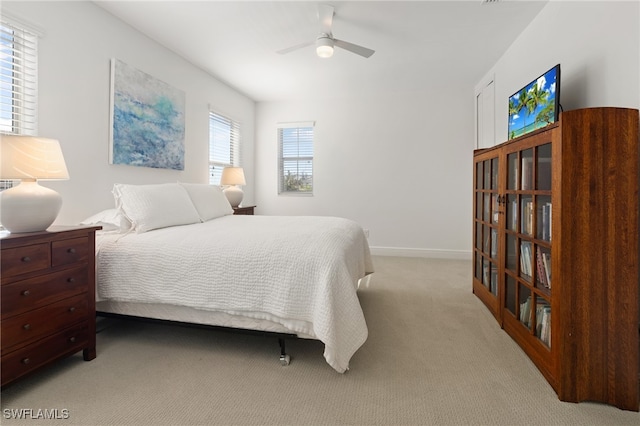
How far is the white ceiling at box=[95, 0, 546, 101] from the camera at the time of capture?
2.66 meters

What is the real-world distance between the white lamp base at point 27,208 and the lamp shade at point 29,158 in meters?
0.08

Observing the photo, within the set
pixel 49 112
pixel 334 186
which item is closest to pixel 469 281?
pixel 334 186

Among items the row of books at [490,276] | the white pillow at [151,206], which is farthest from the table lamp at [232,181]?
the row of books at [490,276]

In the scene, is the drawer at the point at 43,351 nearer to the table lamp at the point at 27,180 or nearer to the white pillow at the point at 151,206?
the table lamp at the point at 27,180

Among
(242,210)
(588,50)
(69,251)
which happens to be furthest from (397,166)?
(69,251)

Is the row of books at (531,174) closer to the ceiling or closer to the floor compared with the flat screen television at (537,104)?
closer to the floor

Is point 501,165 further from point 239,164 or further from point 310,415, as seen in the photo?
point 239,164

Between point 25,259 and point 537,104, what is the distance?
11.0 feet

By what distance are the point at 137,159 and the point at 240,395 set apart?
2428mm

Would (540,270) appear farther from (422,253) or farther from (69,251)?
(422,253)

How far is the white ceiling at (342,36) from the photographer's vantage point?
2.66 meters

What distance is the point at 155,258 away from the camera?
1969mm

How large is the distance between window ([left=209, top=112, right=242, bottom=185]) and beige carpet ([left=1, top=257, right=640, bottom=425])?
2.47 meters

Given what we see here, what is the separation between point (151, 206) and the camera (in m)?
2.39
